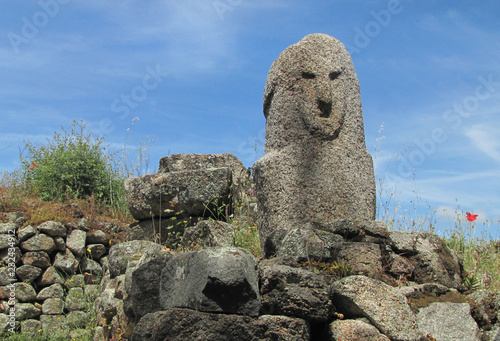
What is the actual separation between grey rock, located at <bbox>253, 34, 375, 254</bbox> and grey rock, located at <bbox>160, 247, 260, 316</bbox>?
1251 mm

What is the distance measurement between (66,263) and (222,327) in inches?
243

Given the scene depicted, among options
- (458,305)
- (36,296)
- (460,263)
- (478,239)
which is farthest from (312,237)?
(36,296)

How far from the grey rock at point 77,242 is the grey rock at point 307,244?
551 centimetres

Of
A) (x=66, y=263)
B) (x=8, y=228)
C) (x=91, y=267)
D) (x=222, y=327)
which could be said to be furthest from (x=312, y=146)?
(x=8, y=228)

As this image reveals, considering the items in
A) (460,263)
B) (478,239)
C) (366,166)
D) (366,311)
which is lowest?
(366,311)

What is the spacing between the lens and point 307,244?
4.30 m

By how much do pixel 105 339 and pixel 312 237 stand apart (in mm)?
2954

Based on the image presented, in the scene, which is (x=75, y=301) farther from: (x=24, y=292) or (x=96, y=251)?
(x=96, y=251)

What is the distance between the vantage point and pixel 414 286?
13.6ft

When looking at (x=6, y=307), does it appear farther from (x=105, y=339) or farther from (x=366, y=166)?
(x=366, y=166)

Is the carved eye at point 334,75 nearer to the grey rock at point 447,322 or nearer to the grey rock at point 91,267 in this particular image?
the grey rock at point 447,322

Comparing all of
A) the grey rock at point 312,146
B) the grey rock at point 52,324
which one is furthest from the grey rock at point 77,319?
the grey rock at point 312,146

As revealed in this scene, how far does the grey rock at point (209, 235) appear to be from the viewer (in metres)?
5.78


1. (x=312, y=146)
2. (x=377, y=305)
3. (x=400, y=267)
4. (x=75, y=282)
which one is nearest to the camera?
(x=377, y=305)
